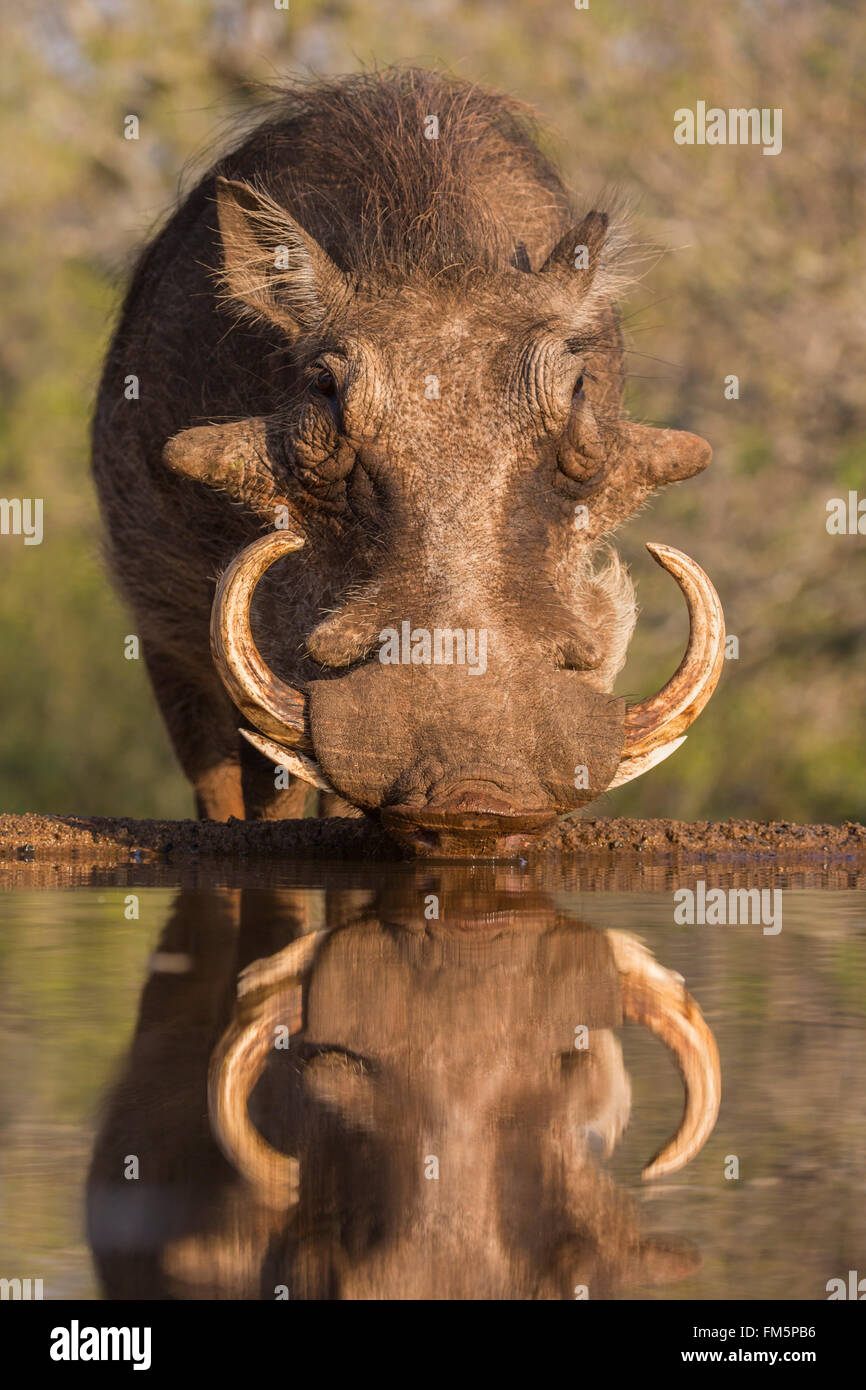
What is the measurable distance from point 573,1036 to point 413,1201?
821 mm

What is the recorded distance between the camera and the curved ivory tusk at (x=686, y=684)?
177 inches

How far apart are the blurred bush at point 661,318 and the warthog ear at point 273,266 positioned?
6.11 metres

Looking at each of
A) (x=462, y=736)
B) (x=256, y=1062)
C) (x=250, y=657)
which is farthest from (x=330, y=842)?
(x=256, y=1062)

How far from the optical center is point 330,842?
5.29 metres

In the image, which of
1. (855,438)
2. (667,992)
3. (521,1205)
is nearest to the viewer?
(521,1205)

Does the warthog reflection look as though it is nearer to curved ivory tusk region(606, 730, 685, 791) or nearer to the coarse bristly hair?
curved ivory tusk region(606, 730, 685, 791)

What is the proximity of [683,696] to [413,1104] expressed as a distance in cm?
203

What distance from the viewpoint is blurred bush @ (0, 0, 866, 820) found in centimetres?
1238

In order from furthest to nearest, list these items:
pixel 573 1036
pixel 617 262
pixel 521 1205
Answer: pixel 617 262 < pixel 573 1036 < pixel 521 1205

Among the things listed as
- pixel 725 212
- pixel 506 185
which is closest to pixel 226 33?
pixel 725 212

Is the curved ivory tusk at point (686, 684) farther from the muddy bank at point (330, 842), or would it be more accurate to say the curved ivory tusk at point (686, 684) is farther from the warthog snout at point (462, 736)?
the muddy bank at point (330, 842)
